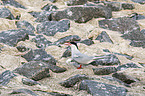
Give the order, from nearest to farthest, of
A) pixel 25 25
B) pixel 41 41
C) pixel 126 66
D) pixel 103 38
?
1. pixel 126 66
2. pixel 41 41
3. pixel 103 38
4. pixel 25 25

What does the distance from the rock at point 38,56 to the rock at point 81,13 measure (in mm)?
2652

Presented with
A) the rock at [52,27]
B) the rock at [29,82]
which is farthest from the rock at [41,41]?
the rock at [29,82]

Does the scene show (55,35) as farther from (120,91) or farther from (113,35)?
(120,91)

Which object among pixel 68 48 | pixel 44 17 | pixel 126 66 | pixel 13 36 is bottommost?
pixel 126 66

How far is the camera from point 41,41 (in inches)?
247

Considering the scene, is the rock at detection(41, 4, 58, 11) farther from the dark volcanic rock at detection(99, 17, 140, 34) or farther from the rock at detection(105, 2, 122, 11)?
the rock at detection(105, 2, 122, 11)

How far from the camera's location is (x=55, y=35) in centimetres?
682

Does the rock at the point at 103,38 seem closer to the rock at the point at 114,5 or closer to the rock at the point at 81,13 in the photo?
the rock at the point at 81,13

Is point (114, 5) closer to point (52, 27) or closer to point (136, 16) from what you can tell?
point (136, 16)

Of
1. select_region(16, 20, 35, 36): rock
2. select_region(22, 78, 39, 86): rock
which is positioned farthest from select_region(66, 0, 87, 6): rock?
select_region(22, 78, 39, 86): rock

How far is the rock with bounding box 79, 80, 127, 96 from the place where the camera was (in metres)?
3.26

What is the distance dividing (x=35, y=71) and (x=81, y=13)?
Answer: 14.2ft

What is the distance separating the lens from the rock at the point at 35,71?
12.8 feet

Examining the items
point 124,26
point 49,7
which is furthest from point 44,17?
point 124,26
